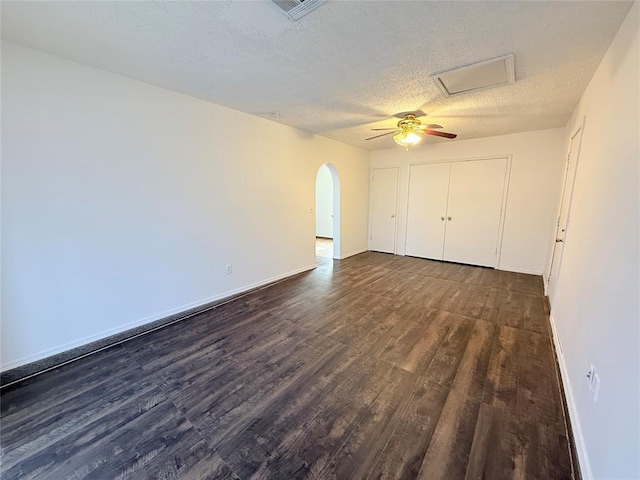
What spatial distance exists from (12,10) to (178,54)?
2.97 feet

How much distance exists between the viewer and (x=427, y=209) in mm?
5688

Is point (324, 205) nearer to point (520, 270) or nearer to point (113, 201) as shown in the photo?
point (520, 270)

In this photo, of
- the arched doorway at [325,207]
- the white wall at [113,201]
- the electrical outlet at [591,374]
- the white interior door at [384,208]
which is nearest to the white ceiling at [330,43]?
the white wall at [113,201]

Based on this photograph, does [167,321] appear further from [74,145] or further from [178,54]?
[178,54]

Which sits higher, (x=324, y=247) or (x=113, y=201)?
(x=113, y=201)

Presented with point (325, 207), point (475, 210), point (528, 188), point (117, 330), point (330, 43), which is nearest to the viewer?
point (330, 43)

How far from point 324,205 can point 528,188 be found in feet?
17.5

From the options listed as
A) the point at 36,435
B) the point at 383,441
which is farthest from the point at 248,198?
the point at 383,441

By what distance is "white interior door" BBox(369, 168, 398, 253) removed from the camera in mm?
6086

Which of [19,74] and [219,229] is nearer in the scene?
[19,74]

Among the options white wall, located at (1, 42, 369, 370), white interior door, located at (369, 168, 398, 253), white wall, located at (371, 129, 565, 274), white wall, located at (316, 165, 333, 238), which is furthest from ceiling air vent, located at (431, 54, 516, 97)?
white wall, located at (316, 165, 333, 238)

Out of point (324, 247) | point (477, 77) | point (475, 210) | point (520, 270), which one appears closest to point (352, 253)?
point (324, 247)

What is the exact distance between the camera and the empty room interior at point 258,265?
1.42 meters

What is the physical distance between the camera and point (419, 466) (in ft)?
4.50
